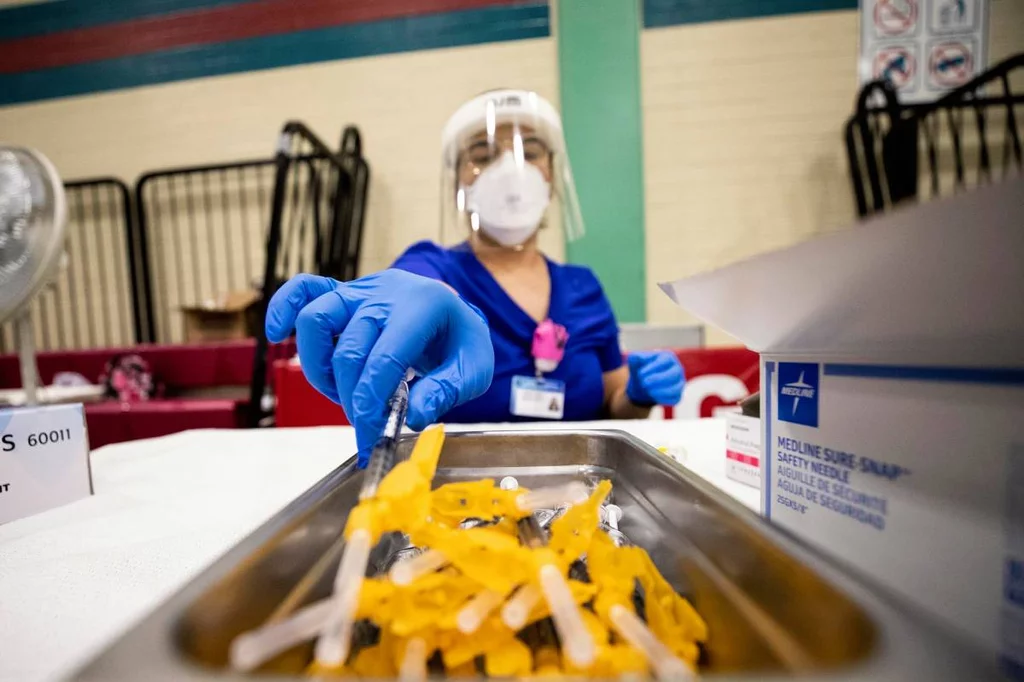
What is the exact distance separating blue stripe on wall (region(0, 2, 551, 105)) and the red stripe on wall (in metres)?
0.03

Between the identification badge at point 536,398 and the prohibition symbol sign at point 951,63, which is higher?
the prohibition symbol sign at point 951,63

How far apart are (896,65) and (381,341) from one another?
8.96ft

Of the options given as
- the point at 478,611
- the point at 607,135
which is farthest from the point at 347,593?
the point at 607,135

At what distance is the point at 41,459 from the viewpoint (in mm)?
529

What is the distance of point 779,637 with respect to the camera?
9.0 inches

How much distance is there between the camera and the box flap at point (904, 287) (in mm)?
199

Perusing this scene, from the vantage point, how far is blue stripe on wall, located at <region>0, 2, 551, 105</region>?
2197mm

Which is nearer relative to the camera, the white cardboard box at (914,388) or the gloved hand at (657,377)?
the white cardboard box at (914,388)

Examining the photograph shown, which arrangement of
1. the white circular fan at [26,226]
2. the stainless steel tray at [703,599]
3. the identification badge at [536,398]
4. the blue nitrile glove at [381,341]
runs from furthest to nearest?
the identification badge at [536,398] < the white circular fan at [26,226] < the blue nitrile glove at [381,341] < the stainless steel tray at [703,599]

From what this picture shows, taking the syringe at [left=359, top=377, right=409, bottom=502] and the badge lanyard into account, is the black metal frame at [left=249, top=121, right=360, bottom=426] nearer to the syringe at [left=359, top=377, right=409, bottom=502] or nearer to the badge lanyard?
the badge lanyard

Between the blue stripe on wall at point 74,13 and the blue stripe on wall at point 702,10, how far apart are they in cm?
213

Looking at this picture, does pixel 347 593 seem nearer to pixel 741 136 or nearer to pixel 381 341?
pixel 381 341

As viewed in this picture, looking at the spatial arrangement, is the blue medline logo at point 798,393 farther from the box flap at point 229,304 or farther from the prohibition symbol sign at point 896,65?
the prohibition symbol sign at point 896,65

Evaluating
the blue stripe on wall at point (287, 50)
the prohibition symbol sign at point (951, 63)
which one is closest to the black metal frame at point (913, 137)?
the prohibition symbol sign at point (951, 63)
